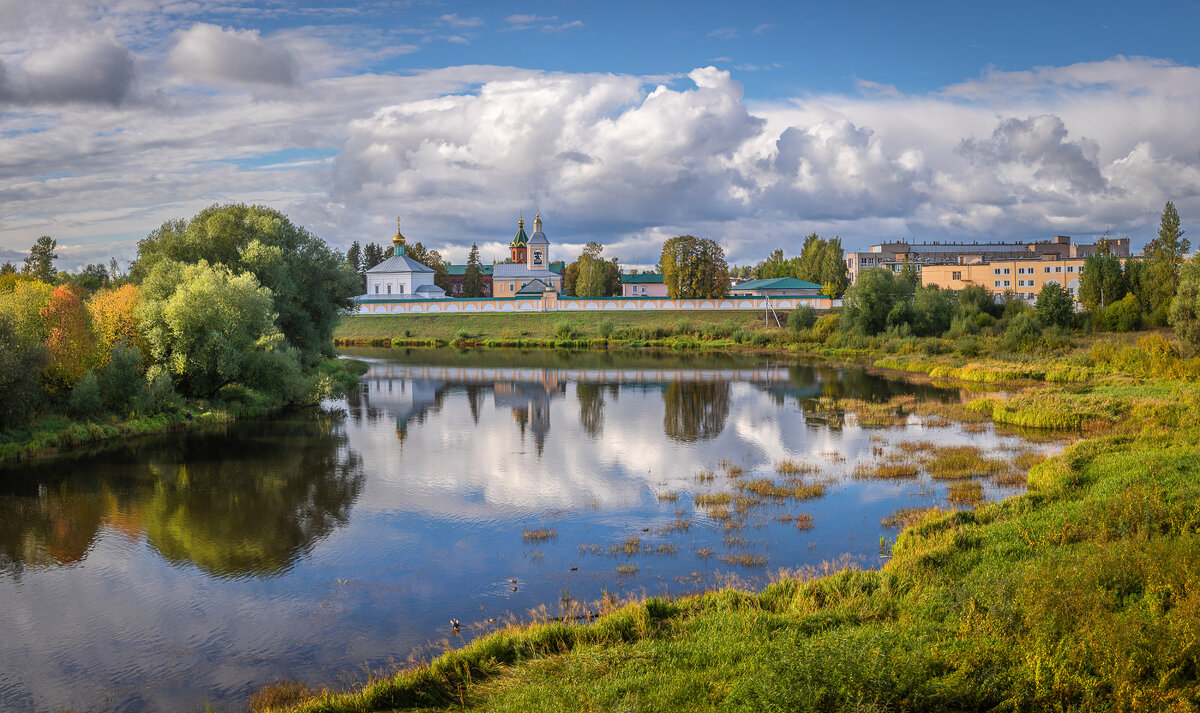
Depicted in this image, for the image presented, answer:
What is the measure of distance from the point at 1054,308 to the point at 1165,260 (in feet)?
62.7

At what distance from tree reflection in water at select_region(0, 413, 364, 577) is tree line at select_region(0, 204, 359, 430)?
2.55 m

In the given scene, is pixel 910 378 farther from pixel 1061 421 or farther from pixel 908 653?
pixel 908 653

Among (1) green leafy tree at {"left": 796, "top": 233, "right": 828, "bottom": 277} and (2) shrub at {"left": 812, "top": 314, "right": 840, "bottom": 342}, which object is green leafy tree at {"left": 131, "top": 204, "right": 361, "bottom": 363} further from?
(1) green leafy tree at {"left": 796, "top": 233, "right": 828, "bottom": 277}

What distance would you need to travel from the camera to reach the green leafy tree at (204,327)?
84.8 ft

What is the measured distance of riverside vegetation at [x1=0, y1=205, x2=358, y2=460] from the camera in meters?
21.6

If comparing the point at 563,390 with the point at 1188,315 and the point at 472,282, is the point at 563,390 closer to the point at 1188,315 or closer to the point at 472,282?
the point at 1188,315

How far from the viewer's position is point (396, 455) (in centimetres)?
2188

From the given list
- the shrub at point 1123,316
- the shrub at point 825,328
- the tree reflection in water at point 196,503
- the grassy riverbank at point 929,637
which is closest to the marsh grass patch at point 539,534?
the tree reflection in water at point 196,503

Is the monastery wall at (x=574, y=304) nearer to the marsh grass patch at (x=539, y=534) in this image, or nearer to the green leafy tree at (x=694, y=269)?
the green leafy tree at (x=694, y=269)

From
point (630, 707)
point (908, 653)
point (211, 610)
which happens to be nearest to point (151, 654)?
point (211, 610)

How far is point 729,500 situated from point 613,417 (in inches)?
492

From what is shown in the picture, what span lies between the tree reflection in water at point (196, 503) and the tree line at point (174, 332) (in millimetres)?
2548

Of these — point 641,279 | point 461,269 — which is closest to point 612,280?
point 641,279

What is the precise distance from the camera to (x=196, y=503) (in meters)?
16.7
